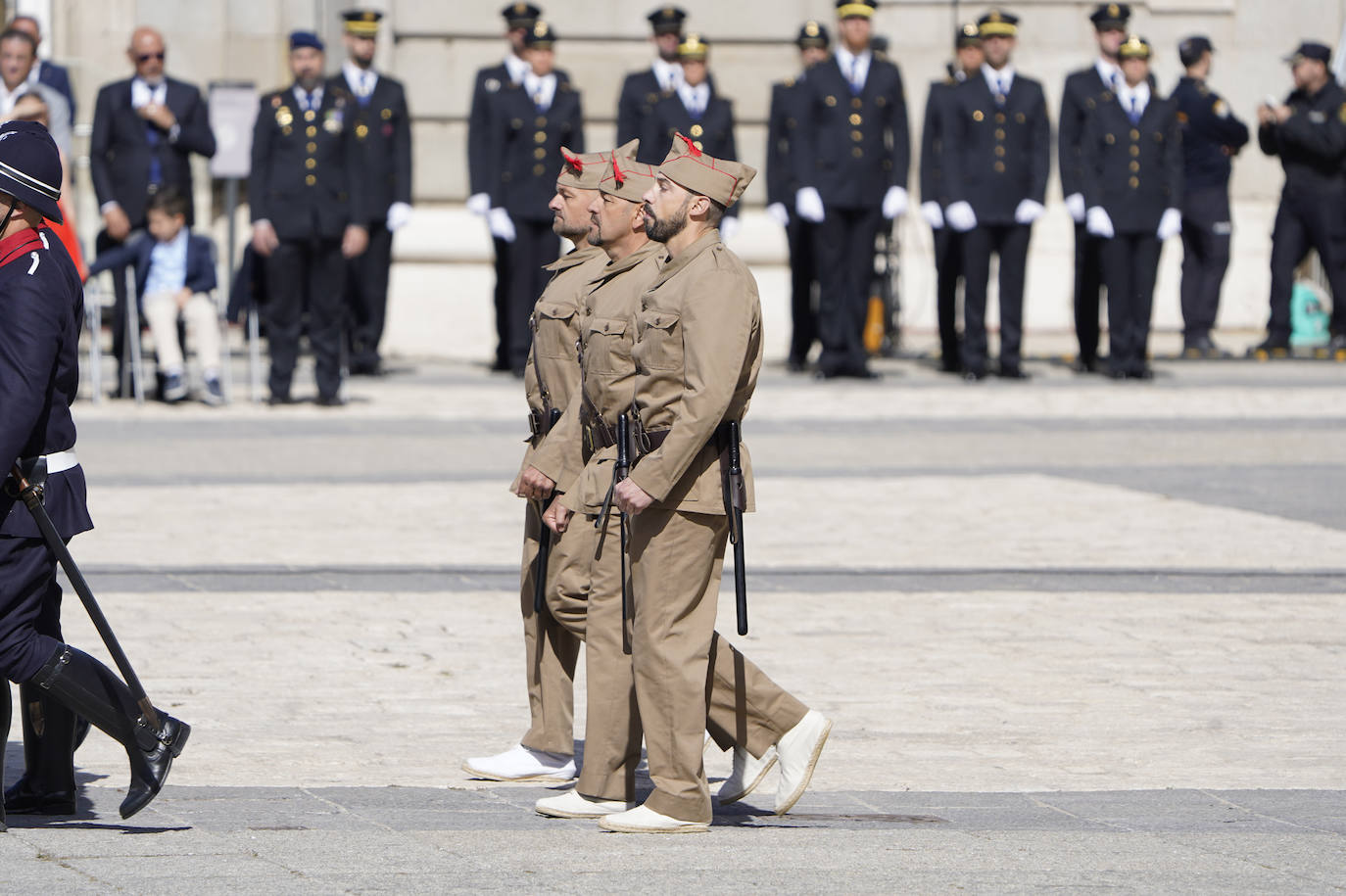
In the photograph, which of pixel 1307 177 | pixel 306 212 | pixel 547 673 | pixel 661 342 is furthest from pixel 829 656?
pixel 1307 177

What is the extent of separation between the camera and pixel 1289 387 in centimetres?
1686

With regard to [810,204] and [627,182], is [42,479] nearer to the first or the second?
[627,182]

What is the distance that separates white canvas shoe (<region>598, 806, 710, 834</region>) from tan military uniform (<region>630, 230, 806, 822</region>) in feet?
0.06

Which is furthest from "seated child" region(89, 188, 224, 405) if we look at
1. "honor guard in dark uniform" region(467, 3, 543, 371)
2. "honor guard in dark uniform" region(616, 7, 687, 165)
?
"honor guard in dark uniform" region(616, 7, 687, 165)

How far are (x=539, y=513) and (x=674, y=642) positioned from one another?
0.82 meters

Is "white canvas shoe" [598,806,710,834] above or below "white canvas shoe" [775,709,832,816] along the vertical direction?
below

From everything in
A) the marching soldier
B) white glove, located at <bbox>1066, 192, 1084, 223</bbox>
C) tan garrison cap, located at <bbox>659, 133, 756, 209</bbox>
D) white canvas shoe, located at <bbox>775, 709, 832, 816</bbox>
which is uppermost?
tan garrison cap, located at <bbox>659, 133, 756, 209</bbox>

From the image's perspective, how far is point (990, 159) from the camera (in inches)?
666

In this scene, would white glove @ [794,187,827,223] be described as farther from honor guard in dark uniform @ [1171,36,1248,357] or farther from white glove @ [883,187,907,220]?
honor guard in dark uniform @ [1171,36,1248,357]

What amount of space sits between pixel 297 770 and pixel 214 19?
604 inches

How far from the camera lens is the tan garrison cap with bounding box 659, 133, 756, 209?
5.92 metres

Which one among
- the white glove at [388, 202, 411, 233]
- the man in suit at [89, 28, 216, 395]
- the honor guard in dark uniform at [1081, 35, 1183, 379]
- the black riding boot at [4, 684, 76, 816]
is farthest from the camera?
the honor guard in dark uniform at [1081, 35, 1183, 379]

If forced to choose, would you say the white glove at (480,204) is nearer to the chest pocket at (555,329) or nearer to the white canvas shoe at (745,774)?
the chest pocket at (555,329)

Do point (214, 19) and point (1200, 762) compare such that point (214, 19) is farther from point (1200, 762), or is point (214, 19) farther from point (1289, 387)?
point (1200, 762)
